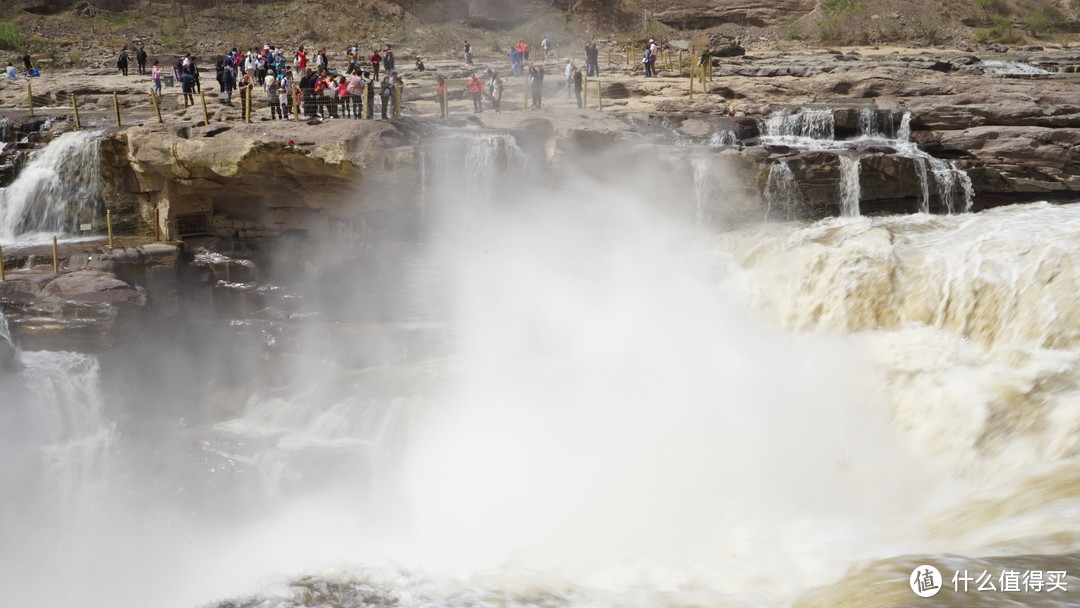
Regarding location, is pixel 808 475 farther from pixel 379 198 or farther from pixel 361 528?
pixel 379 198

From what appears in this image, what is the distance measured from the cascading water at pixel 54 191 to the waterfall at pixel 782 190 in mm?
11320

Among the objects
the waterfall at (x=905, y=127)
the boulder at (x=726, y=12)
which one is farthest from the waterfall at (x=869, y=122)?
the boulder at (x=726, y=12)

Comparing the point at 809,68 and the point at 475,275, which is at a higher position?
the point at 809,68

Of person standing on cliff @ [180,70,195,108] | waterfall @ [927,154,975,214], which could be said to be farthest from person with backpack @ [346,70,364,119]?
waterfall @ [927,154,975,214]

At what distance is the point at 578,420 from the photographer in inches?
380

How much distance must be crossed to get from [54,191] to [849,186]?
13.2 m

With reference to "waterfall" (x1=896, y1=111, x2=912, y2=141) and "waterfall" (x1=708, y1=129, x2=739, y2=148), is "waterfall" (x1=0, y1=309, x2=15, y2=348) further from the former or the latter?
"waterfall" (x1=896, y1=111, x2=912, y2=141)

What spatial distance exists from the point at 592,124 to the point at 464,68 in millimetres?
9865

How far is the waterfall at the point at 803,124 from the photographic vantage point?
551 inches

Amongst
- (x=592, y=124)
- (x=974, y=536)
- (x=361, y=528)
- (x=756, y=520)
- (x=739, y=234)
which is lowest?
(x=361, y=528)

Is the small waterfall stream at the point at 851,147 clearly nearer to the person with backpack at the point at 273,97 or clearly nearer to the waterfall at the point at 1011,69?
the waterfall at the point at 1011,69

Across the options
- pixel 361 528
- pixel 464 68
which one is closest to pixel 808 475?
pixel 361 528

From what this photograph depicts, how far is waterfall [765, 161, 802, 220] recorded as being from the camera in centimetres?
1229

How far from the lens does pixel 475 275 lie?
13.2m
